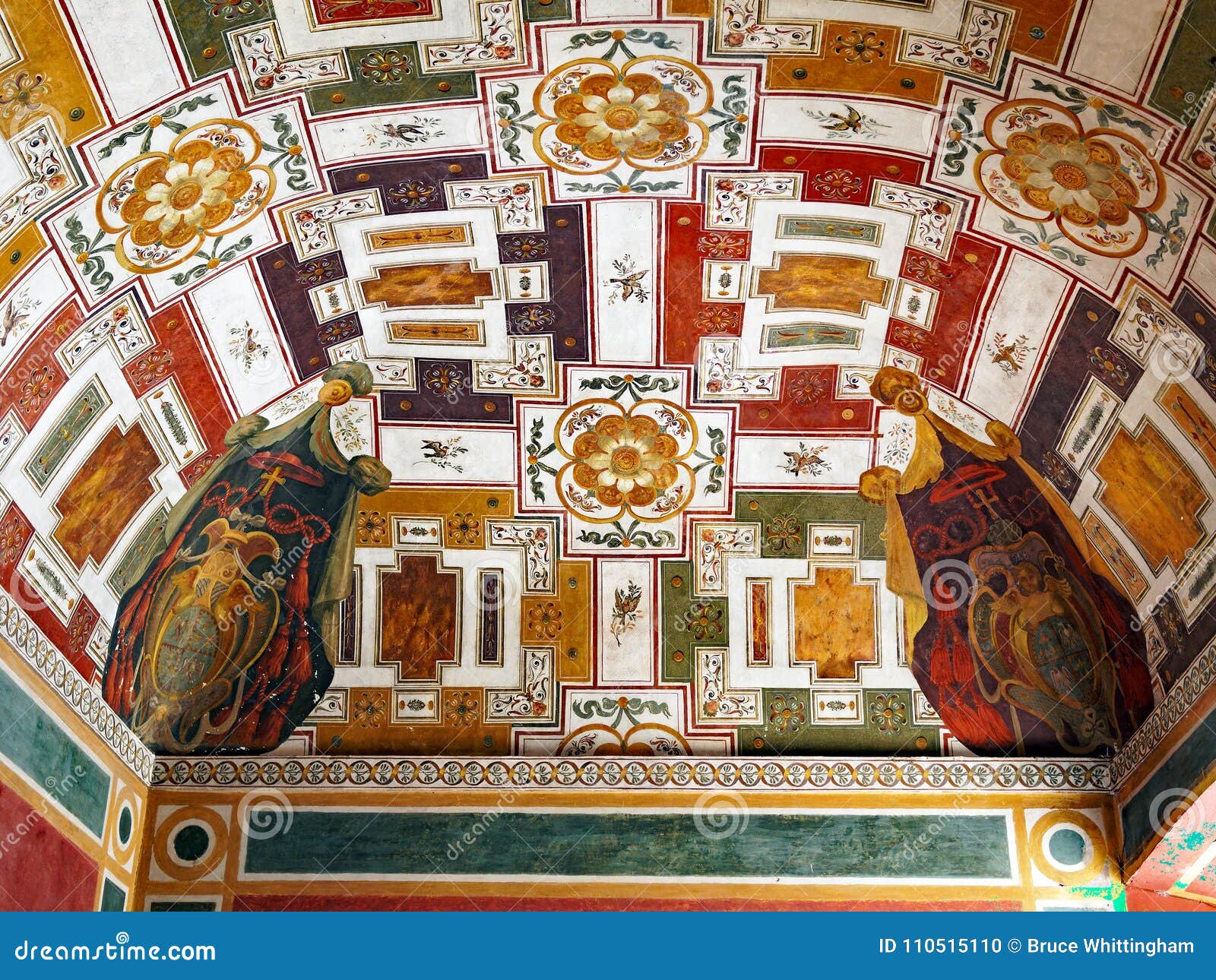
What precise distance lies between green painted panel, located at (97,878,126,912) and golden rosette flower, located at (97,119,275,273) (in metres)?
4.73

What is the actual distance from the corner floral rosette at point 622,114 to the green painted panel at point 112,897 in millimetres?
6473

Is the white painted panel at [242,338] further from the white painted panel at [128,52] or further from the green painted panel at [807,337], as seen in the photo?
the green painted panel at [807,337]

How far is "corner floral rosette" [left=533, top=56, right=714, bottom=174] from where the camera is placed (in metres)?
8.49

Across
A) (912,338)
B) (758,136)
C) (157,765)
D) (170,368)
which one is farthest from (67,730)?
(912,338)

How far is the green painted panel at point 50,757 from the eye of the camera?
834 centimetres

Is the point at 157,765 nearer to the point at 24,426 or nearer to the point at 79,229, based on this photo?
the point at 24,426

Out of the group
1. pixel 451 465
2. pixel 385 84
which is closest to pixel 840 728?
pixel 451 465

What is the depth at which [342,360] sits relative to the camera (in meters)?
10.7

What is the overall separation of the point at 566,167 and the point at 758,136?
4.62ft

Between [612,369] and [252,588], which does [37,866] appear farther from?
[612,369]

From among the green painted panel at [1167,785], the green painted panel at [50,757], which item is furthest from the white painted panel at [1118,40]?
the green painted panel at [50,757]

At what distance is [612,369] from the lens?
1104cm

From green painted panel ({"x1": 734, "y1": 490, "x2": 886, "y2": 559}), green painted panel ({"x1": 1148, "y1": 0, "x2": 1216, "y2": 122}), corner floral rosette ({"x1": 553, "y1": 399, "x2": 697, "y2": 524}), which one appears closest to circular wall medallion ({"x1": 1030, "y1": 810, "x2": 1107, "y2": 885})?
green painted panel ({"x1": 734, "y1": 490, "x2": 886, "y2": 559})

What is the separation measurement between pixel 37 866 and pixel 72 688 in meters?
1.30
